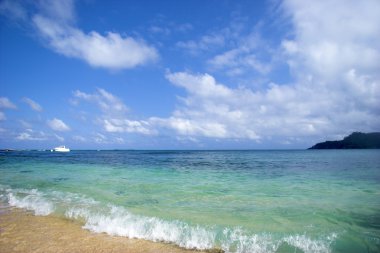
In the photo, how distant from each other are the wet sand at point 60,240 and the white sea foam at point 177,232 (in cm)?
46

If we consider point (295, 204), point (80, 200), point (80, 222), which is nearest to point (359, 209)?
point (295, 204)

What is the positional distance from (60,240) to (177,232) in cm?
355

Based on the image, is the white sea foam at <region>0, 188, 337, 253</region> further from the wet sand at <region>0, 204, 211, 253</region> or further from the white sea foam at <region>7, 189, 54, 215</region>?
the wet sand at <region>0, 204, 211, 253</region>

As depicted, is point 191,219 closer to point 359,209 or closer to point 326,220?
point 326,220

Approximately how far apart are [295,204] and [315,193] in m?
3.74

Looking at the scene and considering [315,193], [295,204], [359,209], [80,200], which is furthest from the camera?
[315,193]

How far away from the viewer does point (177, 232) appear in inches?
320

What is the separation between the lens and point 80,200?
12.8 metres

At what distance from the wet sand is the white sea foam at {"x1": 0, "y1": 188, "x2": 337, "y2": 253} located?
18.0 inches

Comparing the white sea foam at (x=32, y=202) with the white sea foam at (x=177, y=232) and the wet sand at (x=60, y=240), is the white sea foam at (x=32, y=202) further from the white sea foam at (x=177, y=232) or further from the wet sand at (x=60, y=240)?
the wet sand at (x=60, y=240)

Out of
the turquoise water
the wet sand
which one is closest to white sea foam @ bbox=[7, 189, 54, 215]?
the turquoise water

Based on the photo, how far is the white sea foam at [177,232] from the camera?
7199mm

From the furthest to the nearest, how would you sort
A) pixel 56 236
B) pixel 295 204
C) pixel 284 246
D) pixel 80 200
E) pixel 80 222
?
pixel 80 200
pixel 295 204
pixel 80 222
pixel 56 236
pixel 284 246

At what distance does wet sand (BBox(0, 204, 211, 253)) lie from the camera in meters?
6.83
